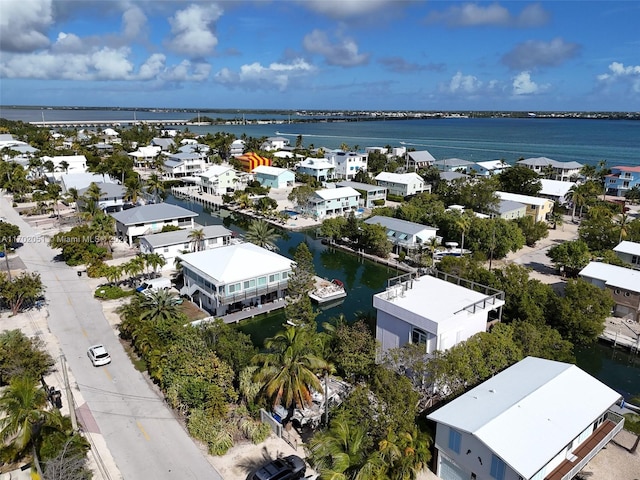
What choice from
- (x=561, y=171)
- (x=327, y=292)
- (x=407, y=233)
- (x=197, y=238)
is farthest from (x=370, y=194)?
(x=561, y=171)

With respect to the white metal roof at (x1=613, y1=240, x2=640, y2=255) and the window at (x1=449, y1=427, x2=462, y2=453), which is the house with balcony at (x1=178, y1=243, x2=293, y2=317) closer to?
the window at (x1=449, y1=427, x2=462, y2=453)

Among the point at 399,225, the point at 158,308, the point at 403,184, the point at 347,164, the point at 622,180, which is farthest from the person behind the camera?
the point at 347,164

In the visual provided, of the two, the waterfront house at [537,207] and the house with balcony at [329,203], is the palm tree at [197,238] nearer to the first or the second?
the house with balcony at [329,203]

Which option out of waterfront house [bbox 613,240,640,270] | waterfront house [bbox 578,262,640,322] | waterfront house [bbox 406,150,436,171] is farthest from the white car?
waterfront house [bbox 406,150,436,171]

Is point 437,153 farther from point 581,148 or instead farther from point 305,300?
point 305,300

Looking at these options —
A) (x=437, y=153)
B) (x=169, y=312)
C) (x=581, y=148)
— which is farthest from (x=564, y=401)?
(x=581, y=148)

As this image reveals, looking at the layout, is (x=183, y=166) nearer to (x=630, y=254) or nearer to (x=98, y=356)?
(x=98, y=356)
